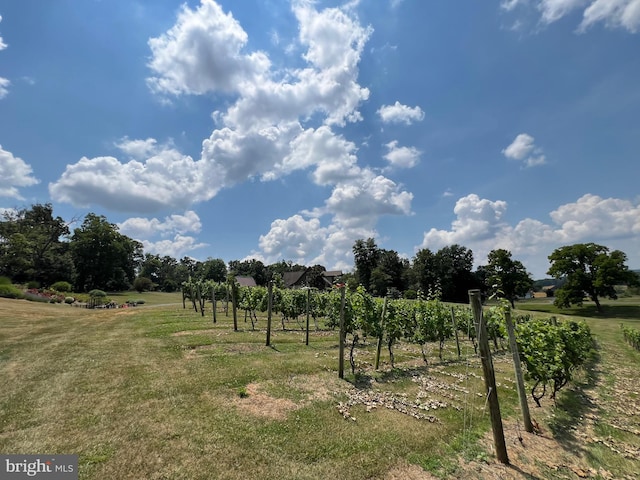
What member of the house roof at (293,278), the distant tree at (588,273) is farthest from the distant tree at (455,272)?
the house roof at (293,278)

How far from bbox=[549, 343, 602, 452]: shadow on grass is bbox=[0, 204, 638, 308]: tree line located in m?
23.8

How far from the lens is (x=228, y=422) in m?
5.37

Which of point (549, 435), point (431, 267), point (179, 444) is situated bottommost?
point (549, 435)

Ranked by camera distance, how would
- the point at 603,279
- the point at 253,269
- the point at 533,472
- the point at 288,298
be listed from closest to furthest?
the point at 533,472
the point at 288,298
the point at 603,279
the point at 253,269

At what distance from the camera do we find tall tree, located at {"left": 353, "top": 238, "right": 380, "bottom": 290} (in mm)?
71562

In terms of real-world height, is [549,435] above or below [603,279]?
below

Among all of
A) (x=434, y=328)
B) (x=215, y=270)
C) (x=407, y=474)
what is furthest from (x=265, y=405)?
(x=215, y=270)

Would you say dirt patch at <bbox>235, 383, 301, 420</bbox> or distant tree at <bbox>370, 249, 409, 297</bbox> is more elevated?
distant tree at <bbox>370, 249, 409, 297</bbox>

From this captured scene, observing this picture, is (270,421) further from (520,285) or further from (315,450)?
(520,285)

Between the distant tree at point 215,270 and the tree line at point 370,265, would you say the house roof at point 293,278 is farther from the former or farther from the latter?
the distant tree at point 215,270

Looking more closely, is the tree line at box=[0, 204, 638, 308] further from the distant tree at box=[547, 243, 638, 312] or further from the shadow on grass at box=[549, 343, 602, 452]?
the shadow on grass at box=[549, 343, 602, 452]

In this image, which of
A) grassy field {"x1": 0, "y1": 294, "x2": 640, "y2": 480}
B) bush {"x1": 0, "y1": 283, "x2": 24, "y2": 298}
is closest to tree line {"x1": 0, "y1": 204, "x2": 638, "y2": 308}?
bush {"x1": 0, "y1": 283, "x2": 24, "y2": 298}

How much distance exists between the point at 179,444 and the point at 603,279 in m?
54.9

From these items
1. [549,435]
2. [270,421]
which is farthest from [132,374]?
[549,435]
